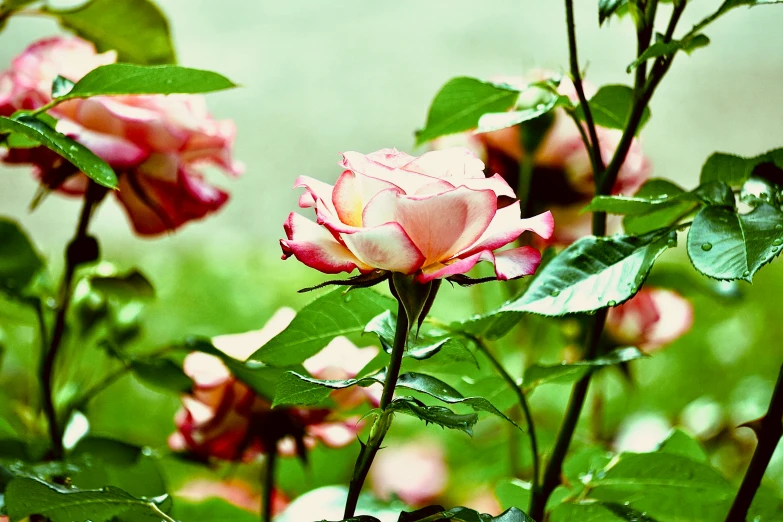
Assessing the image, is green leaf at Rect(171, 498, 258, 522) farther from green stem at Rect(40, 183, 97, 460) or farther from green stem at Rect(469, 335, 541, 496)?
green stem at Rect(469, 335, 541, 496)

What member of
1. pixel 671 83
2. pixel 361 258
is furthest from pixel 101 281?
pixel 671 83

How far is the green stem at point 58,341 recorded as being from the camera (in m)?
0.39

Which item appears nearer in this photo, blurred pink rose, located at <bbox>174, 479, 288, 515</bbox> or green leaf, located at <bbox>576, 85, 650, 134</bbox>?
green leaf, located at <bbox>576, 85, 650, 134</bbox>

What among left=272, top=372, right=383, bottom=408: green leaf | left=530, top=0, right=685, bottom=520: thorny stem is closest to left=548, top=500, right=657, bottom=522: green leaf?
left=530, top=0, right=685, bottom=520: thorny stem

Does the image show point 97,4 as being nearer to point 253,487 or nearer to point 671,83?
point 253,487

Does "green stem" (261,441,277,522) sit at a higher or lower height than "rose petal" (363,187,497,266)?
lower

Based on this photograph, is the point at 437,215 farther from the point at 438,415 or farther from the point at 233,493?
the point at 233,493

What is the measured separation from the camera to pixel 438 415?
223 millimetres

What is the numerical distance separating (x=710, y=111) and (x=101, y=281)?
5.55 ft

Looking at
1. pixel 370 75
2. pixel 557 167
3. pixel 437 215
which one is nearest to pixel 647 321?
pixel 557 167

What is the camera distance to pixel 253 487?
668 millimetres

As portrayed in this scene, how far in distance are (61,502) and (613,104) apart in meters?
0.25

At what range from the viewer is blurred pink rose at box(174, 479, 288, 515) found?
0.54 m

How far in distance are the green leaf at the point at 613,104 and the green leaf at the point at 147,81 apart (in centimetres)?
15
